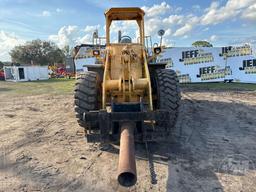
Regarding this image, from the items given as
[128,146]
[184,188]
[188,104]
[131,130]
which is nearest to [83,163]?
[131,130]

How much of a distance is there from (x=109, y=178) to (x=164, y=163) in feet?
3.35

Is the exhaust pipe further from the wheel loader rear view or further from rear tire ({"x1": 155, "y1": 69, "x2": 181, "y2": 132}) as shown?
rear tire ({"x1": 155, "y1": 69, "x2": 181, "y2": 132})

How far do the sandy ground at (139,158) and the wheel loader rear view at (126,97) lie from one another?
1.58 ft

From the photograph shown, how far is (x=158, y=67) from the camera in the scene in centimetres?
645

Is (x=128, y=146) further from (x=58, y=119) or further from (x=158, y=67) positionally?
(x=58, y=119)

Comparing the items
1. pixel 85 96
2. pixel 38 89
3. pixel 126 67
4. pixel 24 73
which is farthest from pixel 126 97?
pixel 24 73

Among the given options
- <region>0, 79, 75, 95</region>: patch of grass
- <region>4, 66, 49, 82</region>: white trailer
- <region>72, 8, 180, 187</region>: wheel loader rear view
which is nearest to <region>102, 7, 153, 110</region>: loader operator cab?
<region>72, 8, 180, 187</region>: wheel loader rear view

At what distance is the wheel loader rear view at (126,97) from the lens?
430 cm

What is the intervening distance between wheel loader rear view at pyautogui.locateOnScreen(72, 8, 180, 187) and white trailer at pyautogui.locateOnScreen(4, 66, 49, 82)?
83.0ft

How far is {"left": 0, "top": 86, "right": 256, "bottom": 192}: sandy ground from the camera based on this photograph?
3.66m

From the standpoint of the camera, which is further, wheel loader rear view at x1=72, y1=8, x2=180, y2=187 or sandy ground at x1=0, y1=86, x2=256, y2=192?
wheel loader rear view at x1=72, y1=8, x2=180, y2=187

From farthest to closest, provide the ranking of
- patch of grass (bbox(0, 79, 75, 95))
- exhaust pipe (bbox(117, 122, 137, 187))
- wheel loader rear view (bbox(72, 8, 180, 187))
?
patch of grass (bbox(0, 79, 75, 95)) → wheel loader rear view (bbox(72, 8, 180, 187)) → exhaust pipe (bbox(117, 122, 137, 187))

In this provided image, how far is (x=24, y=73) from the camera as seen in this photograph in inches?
1165

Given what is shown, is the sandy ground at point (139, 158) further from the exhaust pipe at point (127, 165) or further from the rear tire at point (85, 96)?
the rear tire at point (85, 96)
